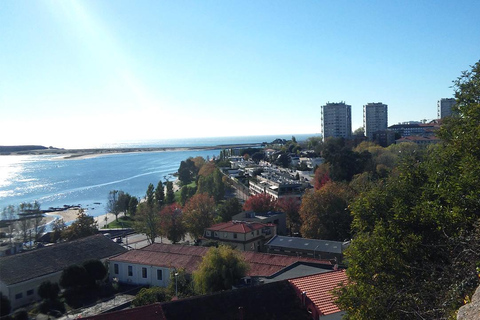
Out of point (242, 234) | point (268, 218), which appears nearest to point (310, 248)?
point (242, 234)

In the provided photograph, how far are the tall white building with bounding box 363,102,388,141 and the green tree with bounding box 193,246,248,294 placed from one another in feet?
203

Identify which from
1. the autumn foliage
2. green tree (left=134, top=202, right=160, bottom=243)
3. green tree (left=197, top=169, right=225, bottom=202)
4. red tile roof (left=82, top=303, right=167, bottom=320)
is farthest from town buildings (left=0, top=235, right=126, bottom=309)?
the autumn foliage

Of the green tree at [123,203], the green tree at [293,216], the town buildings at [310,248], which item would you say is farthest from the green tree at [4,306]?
the green tree at [123,203]

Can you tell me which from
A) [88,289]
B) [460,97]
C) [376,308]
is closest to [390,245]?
[376,308]

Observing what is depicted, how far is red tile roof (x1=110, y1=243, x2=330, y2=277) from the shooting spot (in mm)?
11737

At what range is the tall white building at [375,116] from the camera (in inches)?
2661

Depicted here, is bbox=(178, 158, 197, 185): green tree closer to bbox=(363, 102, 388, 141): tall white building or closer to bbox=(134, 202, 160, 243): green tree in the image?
bbox=(134, 202, 160, 243): green tree

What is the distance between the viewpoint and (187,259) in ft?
43.2

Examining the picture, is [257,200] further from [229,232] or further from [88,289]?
[88,289]

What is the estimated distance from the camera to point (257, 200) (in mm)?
22672

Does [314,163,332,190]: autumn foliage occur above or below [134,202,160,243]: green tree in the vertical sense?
above

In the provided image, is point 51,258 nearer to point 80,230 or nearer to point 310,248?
point 80,230

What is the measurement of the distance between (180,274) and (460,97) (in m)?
8.51

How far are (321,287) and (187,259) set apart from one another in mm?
7188
